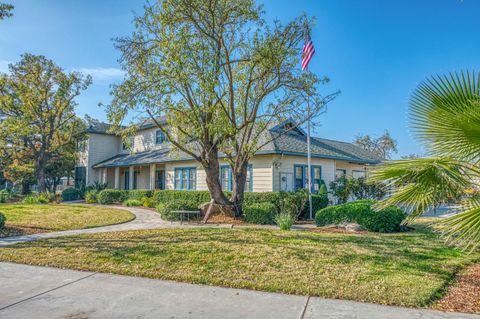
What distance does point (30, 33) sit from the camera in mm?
11453

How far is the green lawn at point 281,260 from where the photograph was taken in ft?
15.9

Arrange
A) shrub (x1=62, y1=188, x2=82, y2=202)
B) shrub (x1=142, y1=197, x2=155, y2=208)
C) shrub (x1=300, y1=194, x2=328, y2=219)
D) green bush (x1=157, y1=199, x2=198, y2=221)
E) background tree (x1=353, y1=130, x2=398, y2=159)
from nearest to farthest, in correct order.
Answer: green bush (x1=157, y1=199, x2=198, y2=221) → shrub (x1=300, y1=194, x2=328, y2=219) → shrub (x1=142, y1=197, x2=155, y2=208) → shrub (x1=62, y1=188, x2=82, y2=202) → background tree (x1=353, y1=130, x2=398, y2=159)

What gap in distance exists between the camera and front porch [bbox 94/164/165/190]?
81.6 ft

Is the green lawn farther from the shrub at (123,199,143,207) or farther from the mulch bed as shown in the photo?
the shrub at (123,199,143,207)

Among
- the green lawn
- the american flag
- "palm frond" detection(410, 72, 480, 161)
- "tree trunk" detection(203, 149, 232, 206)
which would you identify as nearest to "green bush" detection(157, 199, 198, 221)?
"tree trunk" detection(203, 149, 232, 206)

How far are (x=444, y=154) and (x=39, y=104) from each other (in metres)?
30.0

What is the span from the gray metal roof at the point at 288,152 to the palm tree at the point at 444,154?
8144mm

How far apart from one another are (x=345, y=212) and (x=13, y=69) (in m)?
28.8

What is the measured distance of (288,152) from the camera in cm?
1644

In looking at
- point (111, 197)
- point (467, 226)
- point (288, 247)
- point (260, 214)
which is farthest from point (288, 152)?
point (111, 197)

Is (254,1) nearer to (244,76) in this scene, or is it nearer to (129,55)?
(244,76)

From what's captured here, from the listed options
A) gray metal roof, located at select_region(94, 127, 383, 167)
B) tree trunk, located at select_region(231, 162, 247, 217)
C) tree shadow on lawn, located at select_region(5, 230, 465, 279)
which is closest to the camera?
tree shadow on lawn, located at select_region(5, 230, 465, 279)

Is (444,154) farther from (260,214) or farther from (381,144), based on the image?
(381,144)

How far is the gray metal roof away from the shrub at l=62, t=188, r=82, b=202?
324 cm
